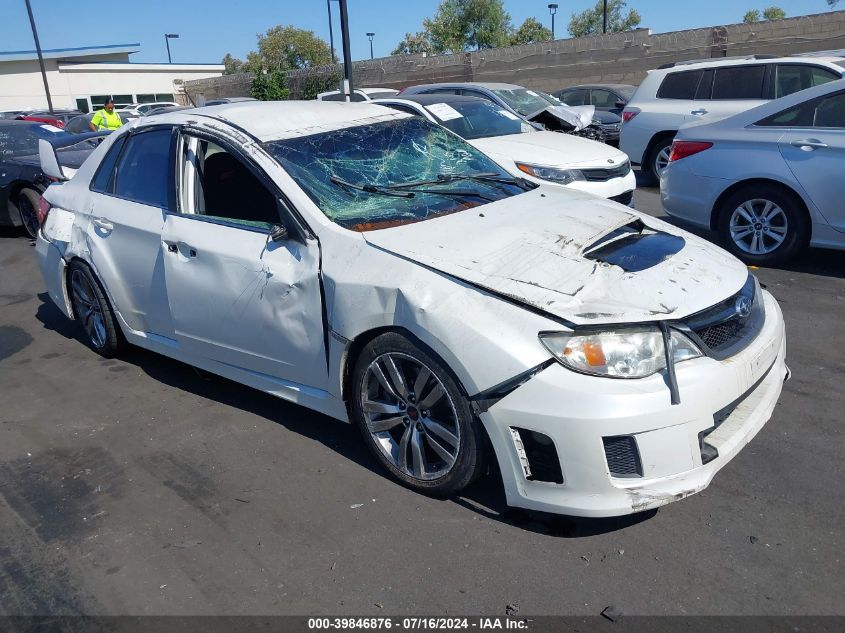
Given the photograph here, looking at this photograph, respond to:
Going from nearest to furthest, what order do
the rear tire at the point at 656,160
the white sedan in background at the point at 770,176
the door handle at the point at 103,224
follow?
1. the door handle at the point at 103,224
2. the white sedan in background at the point at 770,176
3. the rear tire at the point at 656,160

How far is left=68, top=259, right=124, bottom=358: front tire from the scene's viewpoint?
17.2 feet

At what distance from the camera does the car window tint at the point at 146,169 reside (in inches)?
183

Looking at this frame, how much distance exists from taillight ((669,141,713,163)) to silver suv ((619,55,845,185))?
382 centimetres

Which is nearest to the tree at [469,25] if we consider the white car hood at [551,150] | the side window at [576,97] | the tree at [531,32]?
the tree at [531,32]

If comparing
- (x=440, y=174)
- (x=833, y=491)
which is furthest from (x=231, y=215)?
(x=833, y=491)

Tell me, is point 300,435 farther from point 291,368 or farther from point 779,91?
point 779,91

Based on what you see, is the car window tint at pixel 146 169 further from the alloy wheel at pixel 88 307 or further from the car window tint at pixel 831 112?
the car window tint at pixel 831 112

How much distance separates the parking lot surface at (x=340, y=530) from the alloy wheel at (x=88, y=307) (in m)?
0.87

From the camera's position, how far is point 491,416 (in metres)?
3.06

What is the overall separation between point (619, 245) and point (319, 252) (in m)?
1.45

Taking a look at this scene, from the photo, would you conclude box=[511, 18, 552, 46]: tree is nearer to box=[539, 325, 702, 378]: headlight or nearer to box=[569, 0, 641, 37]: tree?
box=[569, 0, 641, 37]: tree

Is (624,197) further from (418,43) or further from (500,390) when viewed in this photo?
(418,43)

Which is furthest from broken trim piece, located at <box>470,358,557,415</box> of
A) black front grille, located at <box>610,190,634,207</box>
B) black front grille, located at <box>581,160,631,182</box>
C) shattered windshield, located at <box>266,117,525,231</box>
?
black front grille, located at <box>610,190,634,207</box>

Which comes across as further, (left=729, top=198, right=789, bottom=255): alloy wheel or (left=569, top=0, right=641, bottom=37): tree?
(left=569, top=0, right=641, bottom=37): tree
